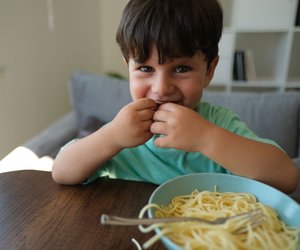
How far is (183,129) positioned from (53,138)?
109cm

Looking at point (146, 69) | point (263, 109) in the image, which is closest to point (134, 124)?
point (146, 69)

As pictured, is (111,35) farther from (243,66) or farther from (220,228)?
(220,228)

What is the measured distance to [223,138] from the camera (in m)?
0.59

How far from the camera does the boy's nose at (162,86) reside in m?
0.66

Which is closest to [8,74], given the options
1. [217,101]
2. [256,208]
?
[217,101]

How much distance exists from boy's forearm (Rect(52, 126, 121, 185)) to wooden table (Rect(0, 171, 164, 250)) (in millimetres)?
25

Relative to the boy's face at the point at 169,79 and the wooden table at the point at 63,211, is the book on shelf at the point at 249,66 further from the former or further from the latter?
the wooden table at the point at 63,211

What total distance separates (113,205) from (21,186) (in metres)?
0.24

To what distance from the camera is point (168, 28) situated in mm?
Result: 649

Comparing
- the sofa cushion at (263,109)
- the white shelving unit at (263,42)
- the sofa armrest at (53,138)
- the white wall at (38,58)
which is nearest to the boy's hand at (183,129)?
the sofa armrest at (53,138)

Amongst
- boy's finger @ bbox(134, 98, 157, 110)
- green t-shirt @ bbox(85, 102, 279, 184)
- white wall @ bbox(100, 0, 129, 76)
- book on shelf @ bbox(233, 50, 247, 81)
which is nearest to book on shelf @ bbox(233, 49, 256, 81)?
book on shelf @ bbox(233, 50, 247, 81)

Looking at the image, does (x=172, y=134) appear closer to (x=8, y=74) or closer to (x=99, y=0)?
(x=8, y=74)

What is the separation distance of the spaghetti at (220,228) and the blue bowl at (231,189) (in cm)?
1

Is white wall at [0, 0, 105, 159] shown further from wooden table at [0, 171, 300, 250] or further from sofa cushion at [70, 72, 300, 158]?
wooden table at [0, 171, 300, 250]
